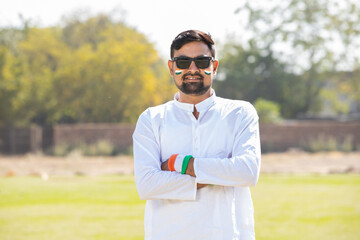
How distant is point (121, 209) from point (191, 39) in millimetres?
8609

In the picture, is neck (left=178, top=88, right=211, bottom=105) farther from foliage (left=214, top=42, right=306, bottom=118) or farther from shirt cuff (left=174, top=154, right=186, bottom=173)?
foliage (left=214, top=42, right=306, bottom=118)

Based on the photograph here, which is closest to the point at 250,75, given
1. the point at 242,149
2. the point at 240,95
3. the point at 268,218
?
the point at 240,95

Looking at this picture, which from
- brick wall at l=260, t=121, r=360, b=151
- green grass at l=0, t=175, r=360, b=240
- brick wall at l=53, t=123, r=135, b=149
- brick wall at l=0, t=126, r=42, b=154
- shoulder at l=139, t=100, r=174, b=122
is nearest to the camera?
shoulder at l=139, t=100, r=174, b=122

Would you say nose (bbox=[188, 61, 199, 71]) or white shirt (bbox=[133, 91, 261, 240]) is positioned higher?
nose (bbox=[188, 61, 199, 71])

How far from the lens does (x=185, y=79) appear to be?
2953 mm

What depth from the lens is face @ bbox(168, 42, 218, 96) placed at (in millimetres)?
2938

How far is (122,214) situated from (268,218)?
113 inches

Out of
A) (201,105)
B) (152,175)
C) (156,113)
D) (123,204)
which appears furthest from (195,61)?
(123,204)

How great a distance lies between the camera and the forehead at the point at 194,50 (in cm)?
295

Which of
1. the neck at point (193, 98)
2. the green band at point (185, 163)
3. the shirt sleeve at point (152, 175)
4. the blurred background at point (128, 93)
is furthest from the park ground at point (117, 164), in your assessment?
the green band at point (185, 163)

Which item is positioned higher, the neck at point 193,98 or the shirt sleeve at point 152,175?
the neck at point 193,98

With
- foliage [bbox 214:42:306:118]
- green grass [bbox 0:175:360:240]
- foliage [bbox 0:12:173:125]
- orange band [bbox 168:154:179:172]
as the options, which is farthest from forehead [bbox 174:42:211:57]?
foliage [bbox 0:12:173:125]

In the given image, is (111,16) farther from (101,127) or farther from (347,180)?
(347,180)

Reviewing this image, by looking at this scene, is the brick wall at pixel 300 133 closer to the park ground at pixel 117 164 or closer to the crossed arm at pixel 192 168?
the park ground at pixel 117 164
